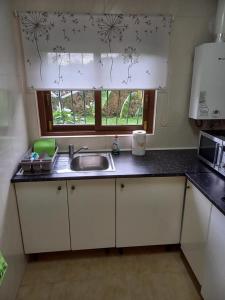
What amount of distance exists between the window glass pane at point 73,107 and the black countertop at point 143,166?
39cm

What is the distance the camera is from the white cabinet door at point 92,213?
1657 mm

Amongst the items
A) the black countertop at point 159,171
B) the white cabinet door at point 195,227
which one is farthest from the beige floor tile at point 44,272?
the white cabinet door at point 195,227

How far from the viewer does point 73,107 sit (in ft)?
6.90

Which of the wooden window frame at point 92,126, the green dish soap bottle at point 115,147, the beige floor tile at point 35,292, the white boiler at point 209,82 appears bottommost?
the beige floor tile at point 35,292

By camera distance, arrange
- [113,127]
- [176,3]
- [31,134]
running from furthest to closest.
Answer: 1. [113,127]
2. [31,134]
3. [176,3]

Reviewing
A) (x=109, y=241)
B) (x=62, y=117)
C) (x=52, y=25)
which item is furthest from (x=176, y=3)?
(x=109, y=241)

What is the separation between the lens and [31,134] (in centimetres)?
203

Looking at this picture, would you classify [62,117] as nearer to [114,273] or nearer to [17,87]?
[17,87]

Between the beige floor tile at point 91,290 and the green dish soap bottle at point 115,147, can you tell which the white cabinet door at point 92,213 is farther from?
the green dish soap bottle at point 115,147

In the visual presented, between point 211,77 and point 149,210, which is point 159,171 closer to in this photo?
point 149,210

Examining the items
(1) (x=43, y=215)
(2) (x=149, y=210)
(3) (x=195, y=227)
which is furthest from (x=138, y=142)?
(1) (x=43, y=215)

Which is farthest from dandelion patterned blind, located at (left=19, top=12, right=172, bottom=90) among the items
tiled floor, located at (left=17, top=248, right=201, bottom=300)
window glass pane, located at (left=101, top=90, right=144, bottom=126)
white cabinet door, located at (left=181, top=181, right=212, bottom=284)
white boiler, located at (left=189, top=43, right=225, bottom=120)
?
tiled floor, located at (left=17, top=248, right=201, bottom=300)

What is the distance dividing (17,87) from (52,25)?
23.1 inches

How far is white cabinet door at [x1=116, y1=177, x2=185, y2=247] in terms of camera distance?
169 cm
